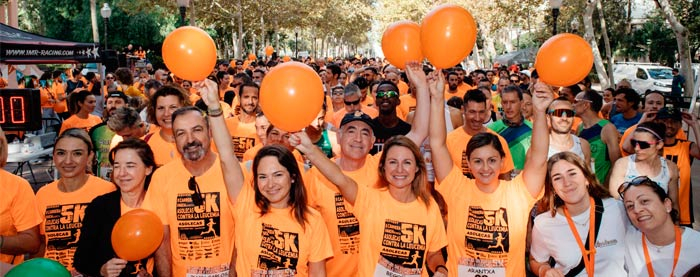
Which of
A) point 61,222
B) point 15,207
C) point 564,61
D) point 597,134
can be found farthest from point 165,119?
point 597,134

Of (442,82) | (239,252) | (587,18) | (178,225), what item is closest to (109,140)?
(178,225)

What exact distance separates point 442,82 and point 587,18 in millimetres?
18092

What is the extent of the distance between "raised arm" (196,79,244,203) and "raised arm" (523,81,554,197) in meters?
1.74

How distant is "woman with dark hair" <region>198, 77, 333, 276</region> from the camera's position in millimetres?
3432

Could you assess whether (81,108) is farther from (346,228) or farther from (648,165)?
(648,165)

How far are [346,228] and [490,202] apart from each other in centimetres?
97

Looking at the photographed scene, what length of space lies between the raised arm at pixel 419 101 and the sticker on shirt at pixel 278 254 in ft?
4.41

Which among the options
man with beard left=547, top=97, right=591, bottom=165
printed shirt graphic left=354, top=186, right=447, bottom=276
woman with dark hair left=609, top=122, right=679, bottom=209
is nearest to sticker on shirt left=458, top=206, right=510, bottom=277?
printed shirt graphic left=354, top=186, right=447, bottom=276

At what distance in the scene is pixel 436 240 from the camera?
361 centimetres

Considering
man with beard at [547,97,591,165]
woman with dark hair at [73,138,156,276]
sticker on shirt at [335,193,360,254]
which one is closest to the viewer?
woman with dark hair at [73,138,156,276]

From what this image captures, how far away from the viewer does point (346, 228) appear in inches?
161

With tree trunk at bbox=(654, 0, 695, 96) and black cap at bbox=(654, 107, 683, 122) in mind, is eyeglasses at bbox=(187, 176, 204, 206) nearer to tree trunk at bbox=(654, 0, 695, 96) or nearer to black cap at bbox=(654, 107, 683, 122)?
black cap at bbox=(654, 107, 683, 122)

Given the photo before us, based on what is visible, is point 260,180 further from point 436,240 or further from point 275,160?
point 436,240

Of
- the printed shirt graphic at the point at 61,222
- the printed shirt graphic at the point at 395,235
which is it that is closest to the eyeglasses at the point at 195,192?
the printed shirt graphic at the point at 61,222
